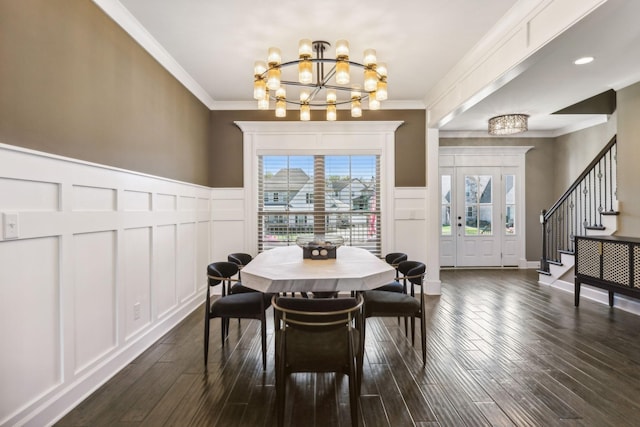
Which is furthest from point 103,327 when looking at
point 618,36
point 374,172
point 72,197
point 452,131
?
point 452,131

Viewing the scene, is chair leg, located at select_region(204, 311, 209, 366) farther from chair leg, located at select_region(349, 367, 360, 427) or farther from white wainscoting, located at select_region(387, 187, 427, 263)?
white wainscoting, located at select_region(387, 187, 427, 263)

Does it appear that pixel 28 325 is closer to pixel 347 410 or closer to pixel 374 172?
pixel 347 410

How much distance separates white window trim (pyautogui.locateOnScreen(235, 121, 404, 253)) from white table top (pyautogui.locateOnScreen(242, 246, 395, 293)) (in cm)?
216

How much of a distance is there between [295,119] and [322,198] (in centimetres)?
126

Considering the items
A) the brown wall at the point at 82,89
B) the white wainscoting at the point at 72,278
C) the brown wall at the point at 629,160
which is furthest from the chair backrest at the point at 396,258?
the brown wall at the point at 629,160

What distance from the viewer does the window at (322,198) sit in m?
4.82

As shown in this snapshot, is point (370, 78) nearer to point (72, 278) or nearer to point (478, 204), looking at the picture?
point (72, 278)

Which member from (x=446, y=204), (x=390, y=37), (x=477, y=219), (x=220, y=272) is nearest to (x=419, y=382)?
(x=220, y=272)

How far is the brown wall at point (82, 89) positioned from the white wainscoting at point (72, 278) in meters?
0.14

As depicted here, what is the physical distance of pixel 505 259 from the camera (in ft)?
21.1

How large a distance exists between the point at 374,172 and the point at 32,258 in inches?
159

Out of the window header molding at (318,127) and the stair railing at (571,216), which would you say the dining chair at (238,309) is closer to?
the window header molding at (318,127)

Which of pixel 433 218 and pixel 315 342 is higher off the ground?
pixel 433 218

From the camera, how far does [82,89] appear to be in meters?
2.10
